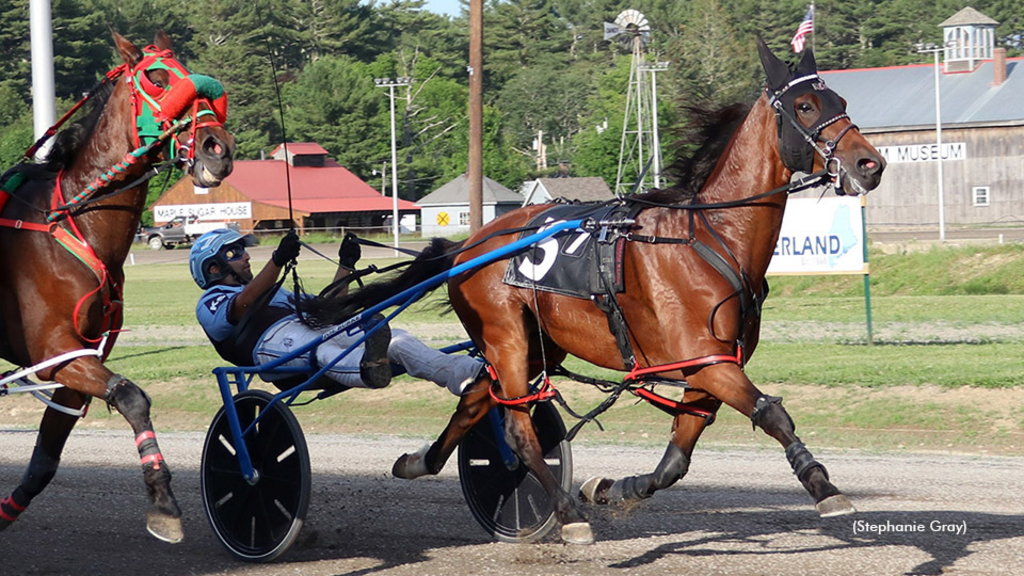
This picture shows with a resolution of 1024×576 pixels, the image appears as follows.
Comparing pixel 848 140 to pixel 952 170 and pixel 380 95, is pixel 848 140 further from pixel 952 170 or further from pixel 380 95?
pixel 380 95

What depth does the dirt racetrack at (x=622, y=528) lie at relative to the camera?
563cm

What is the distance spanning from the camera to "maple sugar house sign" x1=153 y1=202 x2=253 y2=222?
62.6 m

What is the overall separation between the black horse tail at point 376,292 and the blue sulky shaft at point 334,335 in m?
0.09

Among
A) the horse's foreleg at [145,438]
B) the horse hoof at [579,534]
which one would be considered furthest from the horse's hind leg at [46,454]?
the horse hoof at [579,534]

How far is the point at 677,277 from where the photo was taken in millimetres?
5516

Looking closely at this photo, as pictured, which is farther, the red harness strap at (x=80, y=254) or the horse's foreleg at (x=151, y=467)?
the red harness strap at (x=80, y=254)

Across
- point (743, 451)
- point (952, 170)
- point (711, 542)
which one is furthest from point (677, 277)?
point (952, 170)

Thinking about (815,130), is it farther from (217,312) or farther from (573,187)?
(573,187)

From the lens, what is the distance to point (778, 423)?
4.98 metres

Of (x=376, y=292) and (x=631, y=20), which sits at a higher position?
(x=631, y=20)

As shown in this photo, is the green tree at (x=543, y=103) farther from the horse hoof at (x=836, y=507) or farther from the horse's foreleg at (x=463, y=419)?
the horse hoof at (x=836, y=507)

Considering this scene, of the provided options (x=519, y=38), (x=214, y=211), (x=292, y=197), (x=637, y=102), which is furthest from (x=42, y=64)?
(x=519, y=38)

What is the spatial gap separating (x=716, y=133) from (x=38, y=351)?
3.21 metres

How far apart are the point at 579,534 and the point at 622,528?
3.12 feet
